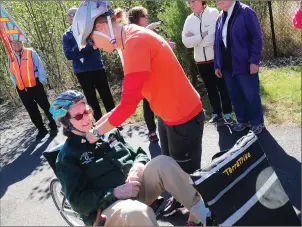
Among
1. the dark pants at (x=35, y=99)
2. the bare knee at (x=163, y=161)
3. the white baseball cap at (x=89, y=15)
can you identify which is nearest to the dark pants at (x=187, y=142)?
the bare knee at (x=163, y=161)

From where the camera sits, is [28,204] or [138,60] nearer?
[138,60]

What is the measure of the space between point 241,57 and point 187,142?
1862mm

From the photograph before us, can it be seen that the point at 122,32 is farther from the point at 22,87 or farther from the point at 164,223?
the point at 22,87

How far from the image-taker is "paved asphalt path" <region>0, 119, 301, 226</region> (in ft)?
11.8

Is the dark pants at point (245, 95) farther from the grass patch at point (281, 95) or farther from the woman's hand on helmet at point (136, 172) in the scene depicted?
the woman's hand on helmet at point (136, 172)

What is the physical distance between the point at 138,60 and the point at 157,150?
2619 millimetres

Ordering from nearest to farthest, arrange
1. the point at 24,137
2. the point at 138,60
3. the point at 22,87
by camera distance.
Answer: the point at 138,60, the point at 22,87, the point at 24,137

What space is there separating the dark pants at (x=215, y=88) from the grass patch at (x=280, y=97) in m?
0.37

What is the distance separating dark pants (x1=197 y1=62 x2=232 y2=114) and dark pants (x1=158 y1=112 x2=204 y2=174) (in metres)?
2.27

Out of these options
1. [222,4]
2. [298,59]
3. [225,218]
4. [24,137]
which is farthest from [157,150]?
[298,59]

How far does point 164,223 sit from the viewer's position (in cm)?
324

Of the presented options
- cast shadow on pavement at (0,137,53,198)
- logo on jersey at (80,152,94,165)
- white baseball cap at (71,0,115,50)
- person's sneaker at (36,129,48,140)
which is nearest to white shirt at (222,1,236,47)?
white baseball cap at (71,0,115,50)

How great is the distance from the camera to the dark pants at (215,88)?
16.4ft

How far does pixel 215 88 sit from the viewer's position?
16.8 ft
